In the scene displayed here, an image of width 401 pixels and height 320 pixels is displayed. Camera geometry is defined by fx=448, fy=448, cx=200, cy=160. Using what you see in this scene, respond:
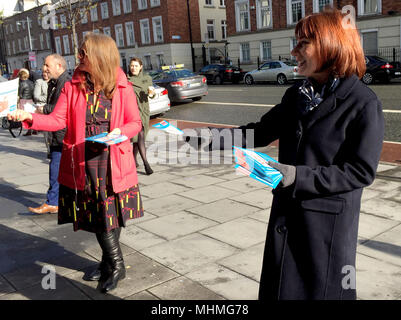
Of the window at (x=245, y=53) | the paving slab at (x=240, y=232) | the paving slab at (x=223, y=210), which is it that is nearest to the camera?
the paving slab at (x=240, y=232)

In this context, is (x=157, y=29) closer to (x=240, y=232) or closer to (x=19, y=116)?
(x=240, y=232)

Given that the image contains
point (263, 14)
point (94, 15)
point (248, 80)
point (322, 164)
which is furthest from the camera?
point (94, 15)

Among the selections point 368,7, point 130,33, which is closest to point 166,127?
point 368,7

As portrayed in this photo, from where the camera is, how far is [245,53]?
1427 inches

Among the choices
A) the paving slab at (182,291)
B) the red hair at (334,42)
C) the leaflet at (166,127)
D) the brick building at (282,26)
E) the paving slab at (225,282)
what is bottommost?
the paving slab at (225,282)

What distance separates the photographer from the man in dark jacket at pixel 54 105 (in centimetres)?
493

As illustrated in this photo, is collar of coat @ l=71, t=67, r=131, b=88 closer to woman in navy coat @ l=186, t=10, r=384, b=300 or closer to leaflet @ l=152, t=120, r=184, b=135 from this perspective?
leaflet @ l=152, t=120, r=184, b=135

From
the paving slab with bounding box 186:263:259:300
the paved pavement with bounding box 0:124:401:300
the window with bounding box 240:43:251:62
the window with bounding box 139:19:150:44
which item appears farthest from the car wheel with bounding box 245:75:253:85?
the paving slab with bounding box 186:263:259:300

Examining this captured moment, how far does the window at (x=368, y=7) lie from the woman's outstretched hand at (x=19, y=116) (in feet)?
92.4

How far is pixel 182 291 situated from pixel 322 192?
187 centimetres

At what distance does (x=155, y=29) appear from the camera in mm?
42500

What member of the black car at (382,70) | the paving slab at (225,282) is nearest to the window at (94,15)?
the black car at (382,70)

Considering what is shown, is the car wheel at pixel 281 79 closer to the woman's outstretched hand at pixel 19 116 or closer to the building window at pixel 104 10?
the woman's outstretched hand at pixel 19 116
